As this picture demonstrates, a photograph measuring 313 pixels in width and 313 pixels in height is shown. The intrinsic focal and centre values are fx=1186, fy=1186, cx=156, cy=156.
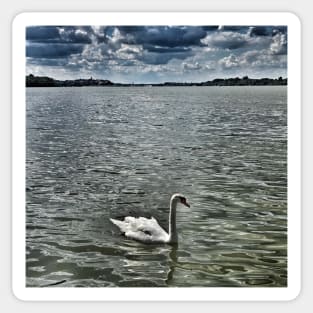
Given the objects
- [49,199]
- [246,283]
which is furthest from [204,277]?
[49,199]

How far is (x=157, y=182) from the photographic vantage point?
26.7 feet

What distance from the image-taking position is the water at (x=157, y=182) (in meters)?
7.68

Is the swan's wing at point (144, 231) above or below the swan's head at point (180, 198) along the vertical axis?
below

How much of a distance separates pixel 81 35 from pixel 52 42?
0.65ft

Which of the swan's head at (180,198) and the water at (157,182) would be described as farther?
the swan's head at (180,198)

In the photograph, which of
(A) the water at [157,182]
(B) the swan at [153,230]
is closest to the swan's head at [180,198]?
(B) the swan at [153,230]

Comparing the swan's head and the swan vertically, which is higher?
the swan's head

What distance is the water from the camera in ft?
25.2

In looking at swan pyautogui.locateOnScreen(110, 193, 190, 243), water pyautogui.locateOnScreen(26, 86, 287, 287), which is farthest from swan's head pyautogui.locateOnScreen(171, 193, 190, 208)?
water pyautogui.locateOnScreen(26, 86, 287, 287)

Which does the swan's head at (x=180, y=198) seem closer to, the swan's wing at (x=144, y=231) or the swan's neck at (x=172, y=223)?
the swan's neck at (x=172, y=223)

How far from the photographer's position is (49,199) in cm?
789

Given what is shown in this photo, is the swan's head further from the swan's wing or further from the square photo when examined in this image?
the swan's wing

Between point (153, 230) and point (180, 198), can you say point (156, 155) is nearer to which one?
point (180, 198)
